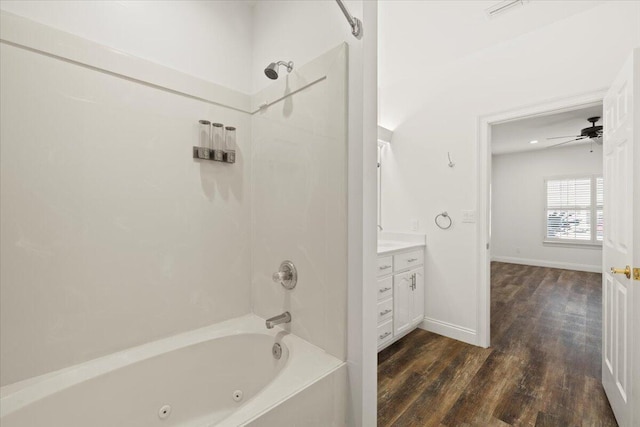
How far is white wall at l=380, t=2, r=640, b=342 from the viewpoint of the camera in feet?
6.59

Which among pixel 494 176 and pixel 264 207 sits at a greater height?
pixel 494 176

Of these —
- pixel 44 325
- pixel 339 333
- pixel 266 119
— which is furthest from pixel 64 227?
pixel 339 333

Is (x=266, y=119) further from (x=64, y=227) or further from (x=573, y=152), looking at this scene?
(x=573, y=152)

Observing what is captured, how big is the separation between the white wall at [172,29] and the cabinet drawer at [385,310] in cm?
195

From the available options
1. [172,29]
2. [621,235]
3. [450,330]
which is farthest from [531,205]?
[172,29]

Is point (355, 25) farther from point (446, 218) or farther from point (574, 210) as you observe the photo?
point (574, 210)

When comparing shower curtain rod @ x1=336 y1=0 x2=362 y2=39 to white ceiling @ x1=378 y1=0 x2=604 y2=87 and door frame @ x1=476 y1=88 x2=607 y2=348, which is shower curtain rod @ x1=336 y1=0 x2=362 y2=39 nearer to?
white ceiling @ x1=378 y1=0 x2=604 y2=87

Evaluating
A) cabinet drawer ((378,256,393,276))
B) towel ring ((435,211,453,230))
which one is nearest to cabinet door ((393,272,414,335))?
cabinet drawer ((378,256,393,276))

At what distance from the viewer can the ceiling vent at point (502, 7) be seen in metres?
2.00

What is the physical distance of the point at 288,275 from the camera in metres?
1.53

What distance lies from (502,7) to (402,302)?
A: 248 centimetres

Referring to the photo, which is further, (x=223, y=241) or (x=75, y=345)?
(x=223, y=241)

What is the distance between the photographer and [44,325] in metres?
1.17

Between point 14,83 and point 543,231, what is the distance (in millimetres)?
7905
